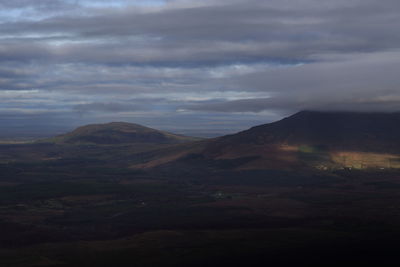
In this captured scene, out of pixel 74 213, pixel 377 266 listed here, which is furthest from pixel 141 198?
pixel 377 266

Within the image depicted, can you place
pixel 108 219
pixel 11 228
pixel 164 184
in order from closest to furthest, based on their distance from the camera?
pixel 11 228 → pixel 108 219 → pixel 164 184

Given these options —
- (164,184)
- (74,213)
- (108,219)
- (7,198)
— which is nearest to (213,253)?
(108,219)

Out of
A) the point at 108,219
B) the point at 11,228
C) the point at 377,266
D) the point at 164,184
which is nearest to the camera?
the point at 377,266

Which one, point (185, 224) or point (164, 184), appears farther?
point (164, 184)

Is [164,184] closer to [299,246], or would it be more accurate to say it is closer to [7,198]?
[7,198]

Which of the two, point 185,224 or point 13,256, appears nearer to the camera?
point 13,256

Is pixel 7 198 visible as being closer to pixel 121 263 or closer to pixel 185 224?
pixel 185 224

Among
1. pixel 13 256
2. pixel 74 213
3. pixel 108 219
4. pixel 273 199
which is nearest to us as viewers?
pixel 13 256

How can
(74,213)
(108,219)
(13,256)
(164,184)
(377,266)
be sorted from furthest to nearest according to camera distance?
(164,184) → (74,213) → (108,219) → (13,256) → (377,266)
